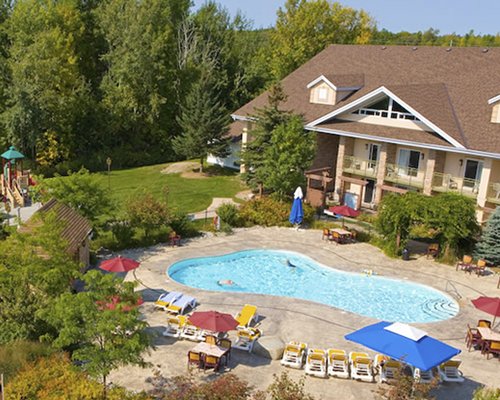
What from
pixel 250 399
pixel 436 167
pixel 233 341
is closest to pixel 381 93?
pixel 436 167

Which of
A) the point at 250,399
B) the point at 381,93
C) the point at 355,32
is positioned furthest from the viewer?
the point at 355,32

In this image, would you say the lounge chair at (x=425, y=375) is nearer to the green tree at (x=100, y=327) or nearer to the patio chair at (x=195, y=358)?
the patio chair at (x=195, y=358)

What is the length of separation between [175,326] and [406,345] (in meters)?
8.14

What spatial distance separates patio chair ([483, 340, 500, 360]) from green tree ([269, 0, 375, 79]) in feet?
149

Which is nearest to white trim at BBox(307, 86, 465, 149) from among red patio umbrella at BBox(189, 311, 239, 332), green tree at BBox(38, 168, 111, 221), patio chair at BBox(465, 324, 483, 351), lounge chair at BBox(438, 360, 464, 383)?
patio chair at BBox(465, 324, 483, 351)

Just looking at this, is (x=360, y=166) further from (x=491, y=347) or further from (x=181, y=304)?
(x=181, y=304)

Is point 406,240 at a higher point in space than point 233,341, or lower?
higher

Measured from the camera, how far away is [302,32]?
60094 millimetres

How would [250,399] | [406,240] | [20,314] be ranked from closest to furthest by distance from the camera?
[250,399] → [20,314] → [406,240]

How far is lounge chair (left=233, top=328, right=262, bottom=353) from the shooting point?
18109 millimetres

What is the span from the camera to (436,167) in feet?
112

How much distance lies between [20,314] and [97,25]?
146 ft

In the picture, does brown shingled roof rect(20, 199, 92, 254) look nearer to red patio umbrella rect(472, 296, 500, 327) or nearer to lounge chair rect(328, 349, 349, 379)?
lounge chair rect(328, 349, 349, 379)

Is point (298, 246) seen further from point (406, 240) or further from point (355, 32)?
point (355, 32)
